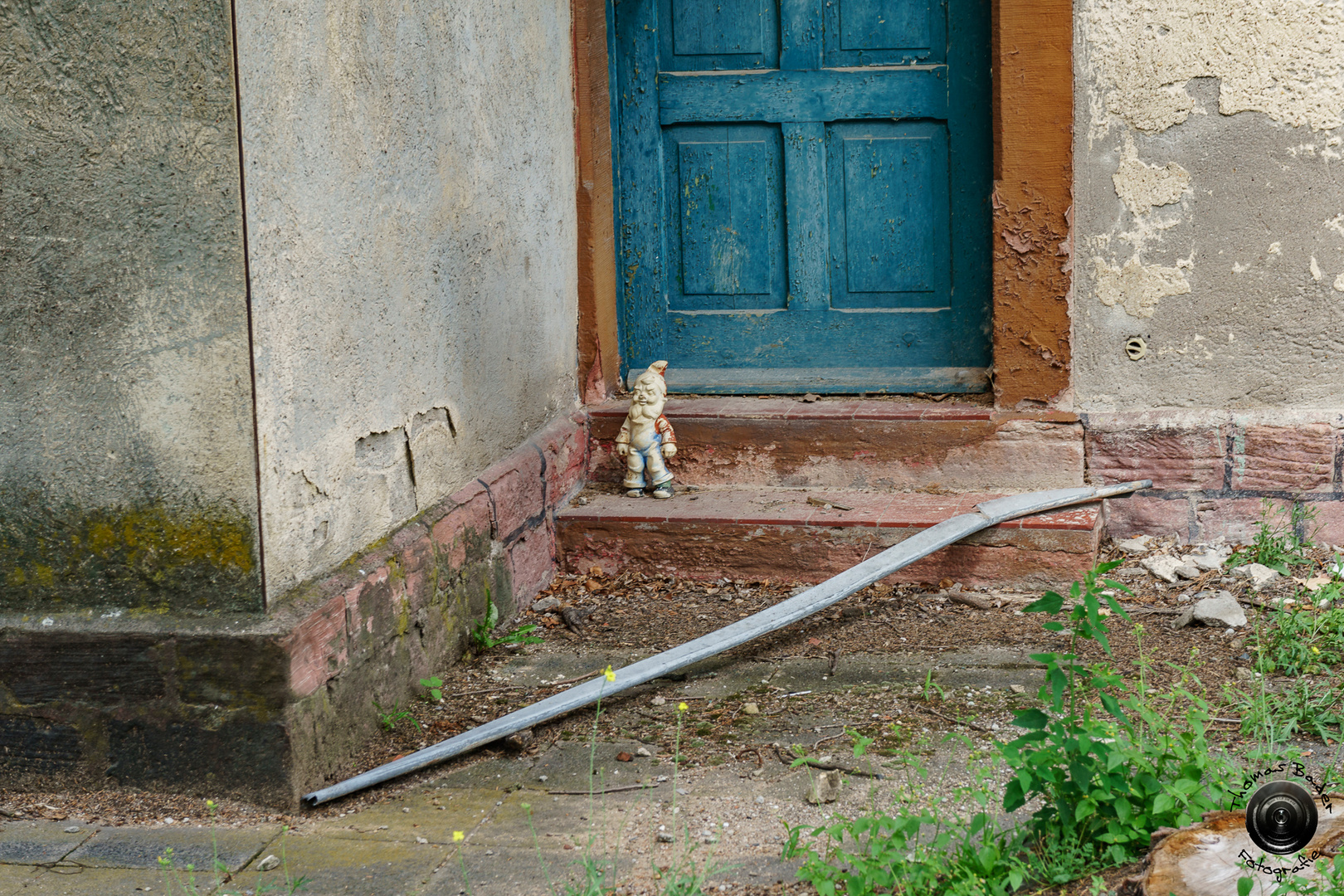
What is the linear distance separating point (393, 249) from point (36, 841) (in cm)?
159

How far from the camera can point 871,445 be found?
4449 mm

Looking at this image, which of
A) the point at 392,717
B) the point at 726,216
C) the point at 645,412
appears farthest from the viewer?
the point at 726,216

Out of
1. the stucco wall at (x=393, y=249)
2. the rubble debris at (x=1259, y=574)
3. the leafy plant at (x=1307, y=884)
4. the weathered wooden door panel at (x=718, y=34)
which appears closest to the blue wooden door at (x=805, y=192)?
the weathered wooden door panel at (x=718, y=34)

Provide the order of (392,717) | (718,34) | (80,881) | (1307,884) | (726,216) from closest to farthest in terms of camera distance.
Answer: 1. (1307,884)
2. (80,881)
3. (392,717)
4. (718,34)
5. (726,216)

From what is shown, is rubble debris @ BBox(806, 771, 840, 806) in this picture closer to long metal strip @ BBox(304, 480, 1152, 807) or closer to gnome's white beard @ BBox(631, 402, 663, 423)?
long metal strip @ BBox(304, 480, 1152, 807)

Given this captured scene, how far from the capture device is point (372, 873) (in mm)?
2488

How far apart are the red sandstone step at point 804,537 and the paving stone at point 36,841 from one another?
201cm

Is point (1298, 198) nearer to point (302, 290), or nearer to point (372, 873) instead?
point (302, 290)

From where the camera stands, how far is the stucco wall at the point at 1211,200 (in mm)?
4055

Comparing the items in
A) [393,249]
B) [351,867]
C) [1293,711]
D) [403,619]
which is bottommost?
[351,867]

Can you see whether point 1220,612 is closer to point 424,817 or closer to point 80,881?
point 424,817

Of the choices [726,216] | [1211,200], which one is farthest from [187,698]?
[1211,200]

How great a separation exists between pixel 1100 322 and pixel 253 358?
2921 millimetres

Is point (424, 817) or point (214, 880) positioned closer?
point (214, 880)
